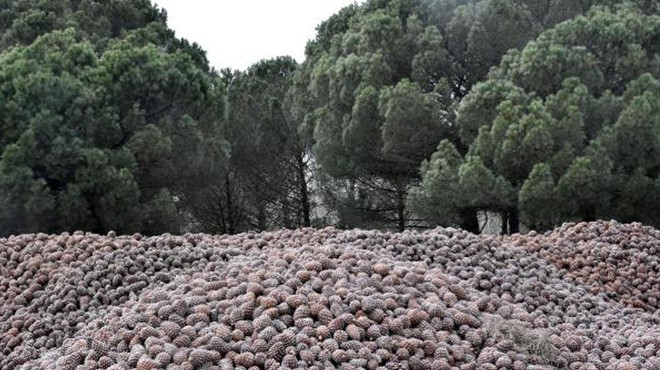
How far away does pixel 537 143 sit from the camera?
361 inches

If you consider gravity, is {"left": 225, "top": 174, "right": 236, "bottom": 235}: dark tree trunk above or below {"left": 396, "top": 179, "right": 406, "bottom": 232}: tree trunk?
above

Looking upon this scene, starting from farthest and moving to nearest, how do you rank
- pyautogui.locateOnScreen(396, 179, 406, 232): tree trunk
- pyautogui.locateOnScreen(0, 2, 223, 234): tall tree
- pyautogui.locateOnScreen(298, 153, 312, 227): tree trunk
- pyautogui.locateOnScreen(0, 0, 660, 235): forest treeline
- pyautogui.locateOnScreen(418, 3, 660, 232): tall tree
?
pyautogui.locateOnScreen(298, 153, 312, 227): tree trunk, pyautogui.locateOnScreen(396, 179, 406, 232): tree trunk, pyautogui.locateOnScreen(0, 2, 223, 234): tall tree, pyautogui.locateOnScreen(0, 0, 660, 235): forest treeline, pyautogui.locateOnScreen(418, 3, 660, 232): tall tree

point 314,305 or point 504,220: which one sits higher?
point 504,220

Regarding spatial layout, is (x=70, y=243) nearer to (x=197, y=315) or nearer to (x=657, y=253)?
(x=197, y=315)

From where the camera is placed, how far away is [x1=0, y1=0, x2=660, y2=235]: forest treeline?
925 cm

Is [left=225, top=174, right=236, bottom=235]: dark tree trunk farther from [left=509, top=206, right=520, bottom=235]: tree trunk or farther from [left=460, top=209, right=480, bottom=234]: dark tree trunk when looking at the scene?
[left=509, top=206, right=520, bottom=235]: tree trunk

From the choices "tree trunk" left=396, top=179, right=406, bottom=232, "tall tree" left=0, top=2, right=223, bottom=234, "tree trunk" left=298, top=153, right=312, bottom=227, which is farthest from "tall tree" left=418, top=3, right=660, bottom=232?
"tree trunk" left=298, top=153, right=312, bottom=227

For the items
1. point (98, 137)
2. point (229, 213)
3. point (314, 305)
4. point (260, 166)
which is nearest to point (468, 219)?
point (98, 137)

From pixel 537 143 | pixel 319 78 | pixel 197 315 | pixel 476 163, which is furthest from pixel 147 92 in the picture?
pixel 197 315

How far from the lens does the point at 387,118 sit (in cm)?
1056

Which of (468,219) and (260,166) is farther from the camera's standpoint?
(260,166)

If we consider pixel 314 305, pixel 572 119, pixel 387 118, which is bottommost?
pixel 314 305

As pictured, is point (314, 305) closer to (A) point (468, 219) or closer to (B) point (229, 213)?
(A) point (468, 219)

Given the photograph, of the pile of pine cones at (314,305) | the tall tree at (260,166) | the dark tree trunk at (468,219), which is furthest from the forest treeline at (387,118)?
the pile of pine cones at (314,305)
